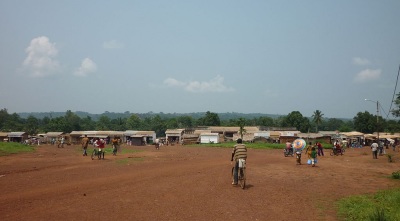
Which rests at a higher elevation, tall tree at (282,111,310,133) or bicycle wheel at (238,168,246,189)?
tall tree at (282,111,310,133)

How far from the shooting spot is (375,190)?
1378 centimetres

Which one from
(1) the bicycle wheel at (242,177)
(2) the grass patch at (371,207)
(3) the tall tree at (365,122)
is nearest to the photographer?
(2) the grass patch at (371,207)

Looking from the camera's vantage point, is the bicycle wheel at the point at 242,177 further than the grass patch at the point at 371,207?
Yes

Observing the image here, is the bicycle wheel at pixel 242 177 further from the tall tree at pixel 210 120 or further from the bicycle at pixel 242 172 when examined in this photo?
the tall tree at pixel 210 120

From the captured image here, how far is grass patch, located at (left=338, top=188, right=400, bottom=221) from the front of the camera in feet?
29.1

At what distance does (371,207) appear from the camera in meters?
10.1

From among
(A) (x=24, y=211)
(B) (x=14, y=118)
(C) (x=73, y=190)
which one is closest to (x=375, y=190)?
(C) (x=73, y=190)

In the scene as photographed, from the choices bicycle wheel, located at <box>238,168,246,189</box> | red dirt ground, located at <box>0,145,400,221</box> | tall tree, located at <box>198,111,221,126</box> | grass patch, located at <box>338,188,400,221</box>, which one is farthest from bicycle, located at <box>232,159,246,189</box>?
tall tree, located at <box>198,111,221,126</box>

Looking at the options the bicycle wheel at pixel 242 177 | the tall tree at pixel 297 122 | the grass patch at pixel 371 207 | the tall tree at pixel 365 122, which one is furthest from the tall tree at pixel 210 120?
the grass patch at pixel 371 207

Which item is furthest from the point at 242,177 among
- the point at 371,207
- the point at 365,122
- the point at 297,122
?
the point at 365,122

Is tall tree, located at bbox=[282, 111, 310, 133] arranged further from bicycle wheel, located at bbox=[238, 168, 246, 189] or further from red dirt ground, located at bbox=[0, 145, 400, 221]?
bicycle wheel, located at bbox=[238, 168, 246, 189]

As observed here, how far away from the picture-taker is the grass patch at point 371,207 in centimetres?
888

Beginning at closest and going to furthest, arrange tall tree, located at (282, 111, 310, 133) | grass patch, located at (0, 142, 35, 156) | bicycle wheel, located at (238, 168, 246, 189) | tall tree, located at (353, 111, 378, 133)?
bicycle wheel, located at (238, 168, 246, 189) < grass patch, located at (0, 142, 35, 156) < tall tree, located at (353, 111, 378, 133) < tall tree, located at (282, 111, 310, 133)

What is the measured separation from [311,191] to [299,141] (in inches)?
522
